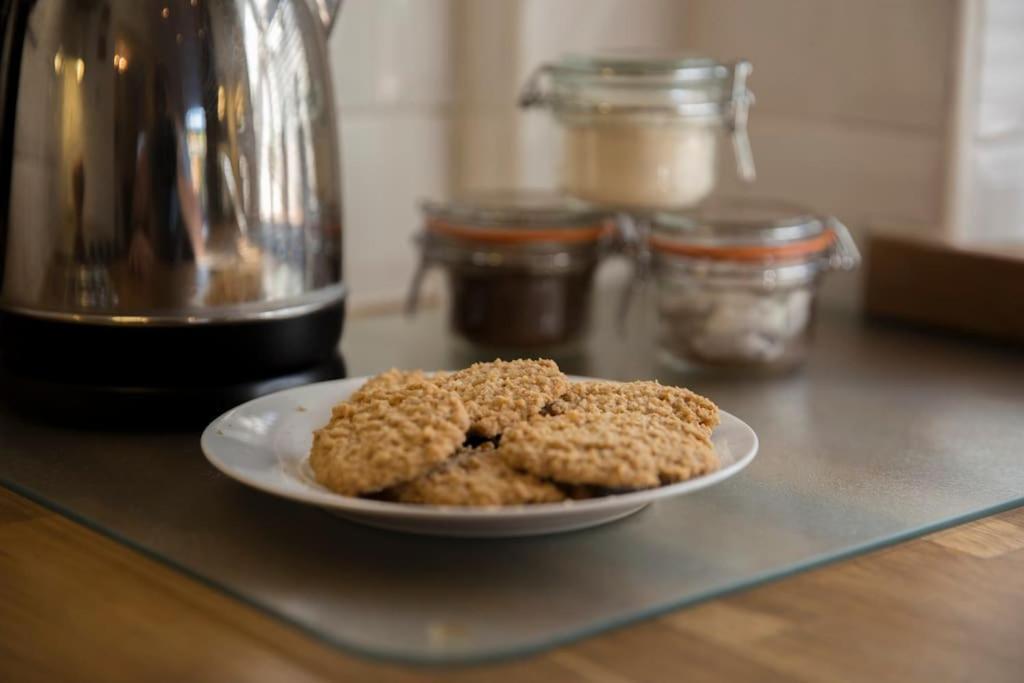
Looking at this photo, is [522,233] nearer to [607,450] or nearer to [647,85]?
[647,85]

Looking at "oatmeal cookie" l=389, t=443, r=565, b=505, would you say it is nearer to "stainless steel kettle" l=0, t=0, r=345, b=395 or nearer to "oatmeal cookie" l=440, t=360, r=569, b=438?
"oatmeal cookie" l=440, t=360, r=569, b=438

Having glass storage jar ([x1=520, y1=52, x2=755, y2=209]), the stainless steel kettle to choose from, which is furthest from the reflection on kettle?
glass storage jar ([x1=520, y1=52, x2=755, y2=209])

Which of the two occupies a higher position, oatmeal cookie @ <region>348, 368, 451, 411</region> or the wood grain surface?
oatmeal cookie @ <region>348, 368, 451, 411</region>

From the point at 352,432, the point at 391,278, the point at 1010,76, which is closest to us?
the point at 352,432

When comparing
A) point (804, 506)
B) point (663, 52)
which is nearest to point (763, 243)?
point (804, 506)

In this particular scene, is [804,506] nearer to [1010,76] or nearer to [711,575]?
[711,575]

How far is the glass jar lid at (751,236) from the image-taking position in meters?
0.87

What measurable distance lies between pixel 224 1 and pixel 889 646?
1.45 feet

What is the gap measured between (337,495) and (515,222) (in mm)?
401

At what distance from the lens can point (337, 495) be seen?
1.77 feet

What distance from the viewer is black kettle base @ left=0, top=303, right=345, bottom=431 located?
69 centimetres

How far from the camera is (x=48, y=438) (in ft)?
2.28

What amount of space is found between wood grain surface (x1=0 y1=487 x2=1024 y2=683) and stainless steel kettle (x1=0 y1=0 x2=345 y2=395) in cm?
15

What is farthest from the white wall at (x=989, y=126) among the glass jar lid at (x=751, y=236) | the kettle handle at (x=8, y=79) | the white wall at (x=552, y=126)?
the kettle handle at (x=8, y=79)
